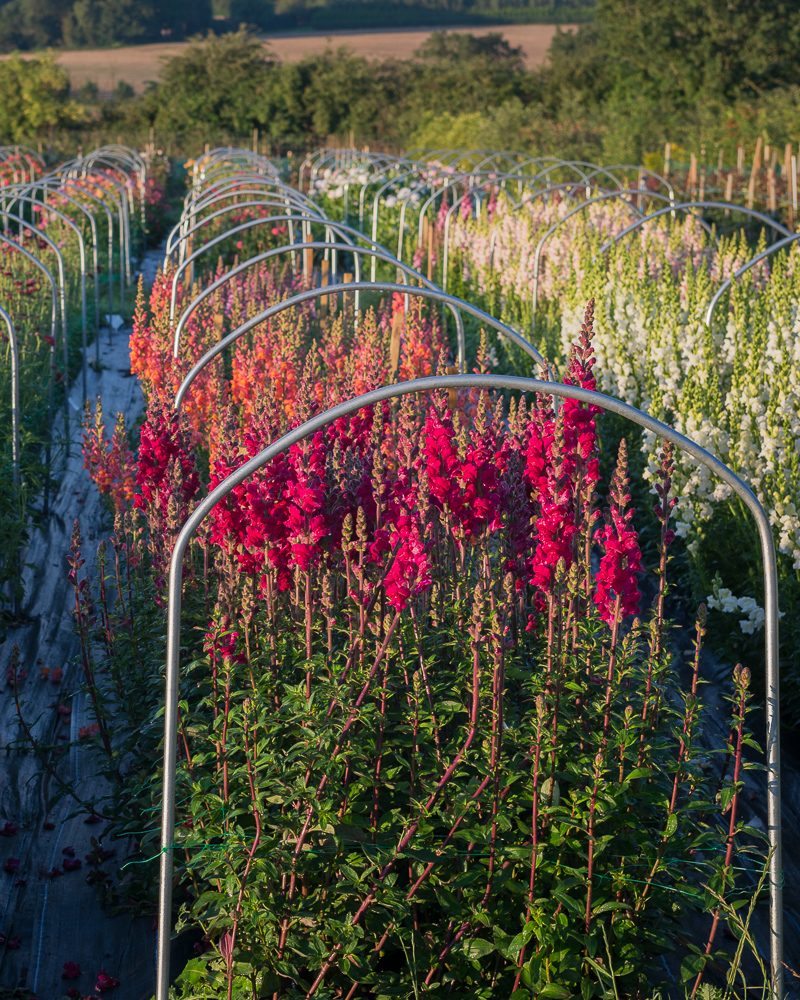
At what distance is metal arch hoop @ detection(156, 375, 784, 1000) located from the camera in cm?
194

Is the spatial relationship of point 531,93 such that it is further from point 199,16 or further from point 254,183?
point 199,16

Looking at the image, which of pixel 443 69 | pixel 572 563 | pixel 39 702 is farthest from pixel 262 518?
pixel 443 69

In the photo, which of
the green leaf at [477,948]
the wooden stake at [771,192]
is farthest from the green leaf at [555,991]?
the wooden stake at [771,192]

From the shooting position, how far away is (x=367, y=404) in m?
2.01

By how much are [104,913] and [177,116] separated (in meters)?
35.0

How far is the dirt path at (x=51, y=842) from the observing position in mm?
2646

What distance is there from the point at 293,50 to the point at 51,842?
64658mm

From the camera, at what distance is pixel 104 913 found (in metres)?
2.83

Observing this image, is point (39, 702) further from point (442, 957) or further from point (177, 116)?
point (177, 116)

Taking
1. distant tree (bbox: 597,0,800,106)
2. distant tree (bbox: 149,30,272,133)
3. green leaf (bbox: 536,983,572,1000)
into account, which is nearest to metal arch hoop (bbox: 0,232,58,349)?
green leaf (bbox: 536,983,572,1000)

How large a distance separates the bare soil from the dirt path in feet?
184

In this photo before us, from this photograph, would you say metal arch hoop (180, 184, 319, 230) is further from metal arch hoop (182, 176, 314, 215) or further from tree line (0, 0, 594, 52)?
tree line (0, 0, 594, 52)

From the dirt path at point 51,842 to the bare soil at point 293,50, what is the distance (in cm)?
5607

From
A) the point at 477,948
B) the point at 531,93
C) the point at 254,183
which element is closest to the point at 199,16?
the point at 531,93
